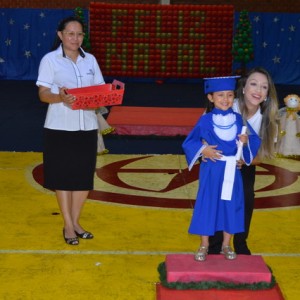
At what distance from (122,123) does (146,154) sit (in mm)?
1241

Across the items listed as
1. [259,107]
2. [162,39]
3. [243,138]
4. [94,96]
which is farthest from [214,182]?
[162,39]

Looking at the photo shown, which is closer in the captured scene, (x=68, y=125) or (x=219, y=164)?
(x=219, y=164)

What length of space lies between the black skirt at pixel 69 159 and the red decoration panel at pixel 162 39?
524 inches

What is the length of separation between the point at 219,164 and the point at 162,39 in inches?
585

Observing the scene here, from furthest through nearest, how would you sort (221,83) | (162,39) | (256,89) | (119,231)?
(162,39) → (119,231) → (256,89) → (221,83)

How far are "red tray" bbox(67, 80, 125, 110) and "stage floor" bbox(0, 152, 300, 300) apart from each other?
129 centimetres

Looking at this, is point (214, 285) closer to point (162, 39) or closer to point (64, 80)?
point (64, 80)

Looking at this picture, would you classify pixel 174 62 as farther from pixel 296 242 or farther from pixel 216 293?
pixel 216 293

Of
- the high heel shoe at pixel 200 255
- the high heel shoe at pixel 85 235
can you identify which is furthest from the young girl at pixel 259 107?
the high heel shoe at pixel 85 235

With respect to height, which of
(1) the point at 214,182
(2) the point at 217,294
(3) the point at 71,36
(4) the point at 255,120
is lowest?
(2) the point at 217,294

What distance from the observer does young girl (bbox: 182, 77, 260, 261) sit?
4575mm

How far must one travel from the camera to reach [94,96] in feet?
17.7

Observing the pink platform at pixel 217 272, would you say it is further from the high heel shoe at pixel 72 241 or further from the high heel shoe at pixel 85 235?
the high heel shoe at pixel 85 235

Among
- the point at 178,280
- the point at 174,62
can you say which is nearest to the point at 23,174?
the point at 178,280
